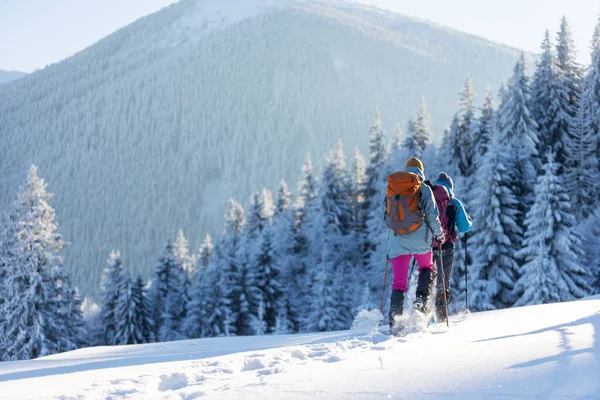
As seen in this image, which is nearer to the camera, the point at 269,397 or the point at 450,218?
the point at 269,397

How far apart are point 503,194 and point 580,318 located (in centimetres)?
2212

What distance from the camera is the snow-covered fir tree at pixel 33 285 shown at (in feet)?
80.6

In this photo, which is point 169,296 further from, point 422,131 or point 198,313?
point 422,131

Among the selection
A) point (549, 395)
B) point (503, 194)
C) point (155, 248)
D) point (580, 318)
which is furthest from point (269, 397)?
point (155, 248)

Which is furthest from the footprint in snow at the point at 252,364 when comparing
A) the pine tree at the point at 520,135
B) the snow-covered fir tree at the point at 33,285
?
the pine tree at the point at 520,135

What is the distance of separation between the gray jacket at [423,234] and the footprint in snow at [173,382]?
119 inches

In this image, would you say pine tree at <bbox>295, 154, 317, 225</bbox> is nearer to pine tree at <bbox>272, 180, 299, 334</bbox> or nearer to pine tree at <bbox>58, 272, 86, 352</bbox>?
pine tree at <bbox>272, 180, 299, 334</bbox>

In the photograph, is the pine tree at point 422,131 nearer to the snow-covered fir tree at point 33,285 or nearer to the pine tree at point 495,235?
the pine tree at point 495,235

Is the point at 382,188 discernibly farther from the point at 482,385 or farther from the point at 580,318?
the point at 482,385

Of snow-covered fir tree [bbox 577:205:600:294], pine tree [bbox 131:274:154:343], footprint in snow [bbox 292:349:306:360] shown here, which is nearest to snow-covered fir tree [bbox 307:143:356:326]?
pine tree [bbox 131:274:154:343]

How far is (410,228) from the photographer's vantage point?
6.41 m

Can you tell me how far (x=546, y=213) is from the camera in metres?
24.4

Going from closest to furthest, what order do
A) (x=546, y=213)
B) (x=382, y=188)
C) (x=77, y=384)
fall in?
(x=77, y=384)
(x=546, y=213)
(x=382, y=188)

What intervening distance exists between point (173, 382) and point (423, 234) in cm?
346
